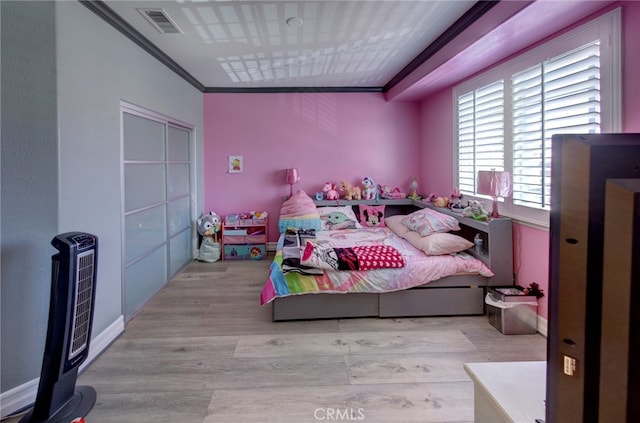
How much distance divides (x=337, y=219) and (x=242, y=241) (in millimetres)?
1440

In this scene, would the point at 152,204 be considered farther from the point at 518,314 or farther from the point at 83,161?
the point at 518,314

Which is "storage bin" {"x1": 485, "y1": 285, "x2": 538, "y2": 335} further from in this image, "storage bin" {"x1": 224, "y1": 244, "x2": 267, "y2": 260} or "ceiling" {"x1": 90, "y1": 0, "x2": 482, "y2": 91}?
"storage bin" {"x1": 224, "y1": 244, "x2": 267, "y2": 260}

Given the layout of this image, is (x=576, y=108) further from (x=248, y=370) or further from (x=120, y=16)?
(x=120, y=16)

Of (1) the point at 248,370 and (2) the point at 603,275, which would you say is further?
(1) the point at 248,370

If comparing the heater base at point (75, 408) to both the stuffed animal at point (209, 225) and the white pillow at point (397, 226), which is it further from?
the white pillow at point (397, 226)

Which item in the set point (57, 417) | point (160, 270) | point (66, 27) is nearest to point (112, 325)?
point (57, 417)

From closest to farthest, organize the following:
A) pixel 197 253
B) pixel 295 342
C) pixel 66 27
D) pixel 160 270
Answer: pixel 66 27 → pixel 295 342 → pixel 160 270 → pixel 197 253

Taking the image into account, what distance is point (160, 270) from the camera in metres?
3.71

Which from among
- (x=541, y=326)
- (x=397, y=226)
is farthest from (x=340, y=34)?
(x=541, y=326)

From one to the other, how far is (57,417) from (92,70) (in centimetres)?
215

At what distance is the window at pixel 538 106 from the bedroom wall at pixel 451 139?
2.2 inches

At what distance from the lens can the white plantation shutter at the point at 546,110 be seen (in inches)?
86.5

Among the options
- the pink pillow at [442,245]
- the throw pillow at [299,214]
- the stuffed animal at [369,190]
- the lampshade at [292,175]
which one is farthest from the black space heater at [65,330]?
the stuffed animal at [369,190]

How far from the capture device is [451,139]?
4.25 meters
